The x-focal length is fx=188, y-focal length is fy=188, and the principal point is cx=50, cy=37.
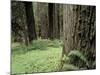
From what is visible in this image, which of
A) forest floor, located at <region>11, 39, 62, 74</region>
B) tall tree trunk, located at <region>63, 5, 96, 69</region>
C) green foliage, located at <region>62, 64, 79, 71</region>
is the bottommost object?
green foliage, located at <region>62, 64, 79, 71</region>

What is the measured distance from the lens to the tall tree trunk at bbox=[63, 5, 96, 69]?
2.33m

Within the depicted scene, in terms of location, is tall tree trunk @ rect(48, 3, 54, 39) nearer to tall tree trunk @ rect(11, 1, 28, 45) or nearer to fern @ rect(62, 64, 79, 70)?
tall tree trunk @ rect(11, 1, 28, 45)

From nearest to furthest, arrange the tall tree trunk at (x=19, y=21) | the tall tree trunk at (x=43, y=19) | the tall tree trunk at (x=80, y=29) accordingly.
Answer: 1. the tall tree trunk at (x=19, y=21)
2. the tall tree trunk at (x=43, y=19)
3. the tall tree trunk at (x=80, y=29)

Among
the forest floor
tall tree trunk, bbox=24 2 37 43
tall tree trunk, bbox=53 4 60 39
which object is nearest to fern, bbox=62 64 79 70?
the forest floor

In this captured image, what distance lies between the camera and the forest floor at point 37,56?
212 centimetres

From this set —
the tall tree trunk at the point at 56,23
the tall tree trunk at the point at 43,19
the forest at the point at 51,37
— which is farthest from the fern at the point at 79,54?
the tall tree trunk at the point at 43,19

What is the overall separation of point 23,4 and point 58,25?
19.2 inches

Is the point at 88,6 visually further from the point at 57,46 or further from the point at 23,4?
the point at 23,4

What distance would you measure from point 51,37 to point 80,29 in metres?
0.40

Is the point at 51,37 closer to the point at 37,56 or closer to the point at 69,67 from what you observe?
the point at 37,56

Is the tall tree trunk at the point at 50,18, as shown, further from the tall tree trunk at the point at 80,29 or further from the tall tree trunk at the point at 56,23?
the tall tree trunk at the point at 80,29

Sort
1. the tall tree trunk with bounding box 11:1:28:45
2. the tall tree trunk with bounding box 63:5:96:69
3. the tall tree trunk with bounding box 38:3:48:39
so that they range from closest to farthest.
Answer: the tall tree trunk with bounding box 11:1:28:45 → the tall tree trunk with bounding box 38:3:48:39 → the tall tree trunk with bounding box 63:5:96:69

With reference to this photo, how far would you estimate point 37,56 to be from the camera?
2.20 m
